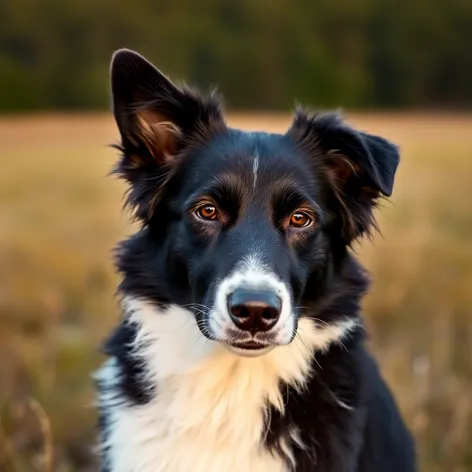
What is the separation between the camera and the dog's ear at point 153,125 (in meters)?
3.89

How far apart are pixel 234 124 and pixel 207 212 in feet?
11.8

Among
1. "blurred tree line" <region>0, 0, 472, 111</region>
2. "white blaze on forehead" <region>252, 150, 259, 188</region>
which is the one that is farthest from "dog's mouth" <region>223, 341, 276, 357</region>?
"blurred tree line" <region>0, 0, 472, 111</region>

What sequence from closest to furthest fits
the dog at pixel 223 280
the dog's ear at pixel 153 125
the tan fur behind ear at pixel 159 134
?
1. the dog at pixel 223 280
2. the dog's ear at pixel 153 125
3. the tan fur behind ear at pixel 159 134

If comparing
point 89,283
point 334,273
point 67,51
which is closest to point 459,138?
point 67,51

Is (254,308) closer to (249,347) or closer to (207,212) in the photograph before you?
(249,347)

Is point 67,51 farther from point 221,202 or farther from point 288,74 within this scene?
point 221,202

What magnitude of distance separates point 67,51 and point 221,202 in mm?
27375

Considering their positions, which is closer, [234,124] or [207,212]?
[207,212]

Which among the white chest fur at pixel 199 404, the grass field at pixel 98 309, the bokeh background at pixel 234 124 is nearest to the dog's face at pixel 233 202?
the white chest fur at pixel 199 404

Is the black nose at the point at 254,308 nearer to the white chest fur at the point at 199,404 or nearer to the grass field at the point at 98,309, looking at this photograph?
the white chest fur at the point at 199,404

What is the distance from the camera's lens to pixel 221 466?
12.4 ft

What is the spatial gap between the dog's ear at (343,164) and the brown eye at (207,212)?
2.01ft

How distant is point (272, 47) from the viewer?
33281 millimetres

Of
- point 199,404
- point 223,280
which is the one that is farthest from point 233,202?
point 199,404
